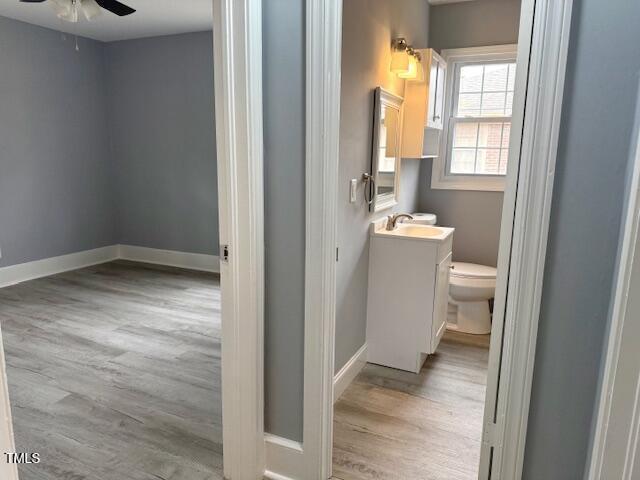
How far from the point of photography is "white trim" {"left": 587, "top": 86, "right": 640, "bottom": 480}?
2.99 feet

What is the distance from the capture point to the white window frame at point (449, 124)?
12.3 ft

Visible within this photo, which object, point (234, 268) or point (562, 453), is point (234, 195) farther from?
point (562, 453)

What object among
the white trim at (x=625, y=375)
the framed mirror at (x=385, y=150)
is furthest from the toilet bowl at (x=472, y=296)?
the white trim at (x=625, y=375)

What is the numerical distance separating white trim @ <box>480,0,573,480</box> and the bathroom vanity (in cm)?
Result: 128

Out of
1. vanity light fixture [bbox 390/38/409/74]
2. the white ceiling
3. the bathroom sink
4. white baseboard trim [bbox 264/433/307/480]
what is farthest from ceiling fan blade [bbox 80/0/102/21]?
white baseboard trim [bbox 264/433/307/480]

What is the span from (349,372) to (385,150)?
4.74 feet

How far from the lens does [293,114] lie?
1.61 meters

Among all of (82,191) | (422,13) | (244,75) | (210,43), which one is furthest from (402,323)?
(82,191)

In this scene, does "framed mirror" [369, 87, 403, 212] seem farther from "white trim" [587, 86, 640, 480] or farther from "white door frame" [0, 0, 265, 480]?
"white trim" [587, 86, 640, 480]

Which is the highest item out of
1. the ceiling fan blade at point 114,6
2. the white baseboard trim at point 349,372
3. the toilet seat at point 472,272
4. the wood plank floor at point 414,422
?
the ceiling fan blade at point 114,6

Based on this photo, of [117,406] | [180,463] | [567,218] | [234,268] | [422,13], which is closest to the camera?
[567,218]

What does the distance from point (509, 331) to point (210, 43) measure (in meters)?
4.30

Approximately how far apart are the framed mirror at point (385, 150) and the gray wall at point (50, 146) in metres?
3.64

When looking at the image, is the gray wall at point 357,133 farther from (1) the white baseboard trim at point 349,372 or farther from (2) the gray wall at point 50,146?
(2) the gray wall at point 50,146
